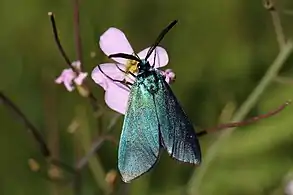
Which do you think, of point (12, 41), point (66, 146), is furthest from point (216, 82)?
point (12, 41)

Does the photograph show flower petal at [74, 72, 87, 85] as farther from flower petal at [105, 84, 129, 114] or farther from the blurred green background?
the blurred green background

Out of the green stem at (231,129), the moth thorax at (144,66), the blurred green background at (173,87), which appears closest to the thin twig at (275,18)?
the green stem at (231,129)

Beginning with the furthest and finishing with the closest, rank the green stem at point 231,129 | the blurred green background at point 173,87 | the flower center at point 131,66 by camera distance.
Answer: the blurred green background at point 173,87, the green stem at point 231,129, the flower center at point 131,66

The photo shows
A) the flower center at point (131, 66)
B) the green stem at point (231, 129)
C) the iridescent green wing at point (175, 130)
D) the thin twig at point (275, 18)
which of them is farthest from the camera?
the green stem at point (231, 129)

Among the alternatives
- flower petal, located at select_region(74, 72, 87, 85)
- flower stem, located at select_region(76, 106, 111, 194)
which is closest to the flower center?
flower petal, located at select_region(74, 72, 87, 85)

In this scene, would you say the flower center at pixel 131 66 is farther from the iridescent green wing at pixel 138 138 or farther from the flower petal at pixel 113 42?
the iridescent green wing at pixel 138 138

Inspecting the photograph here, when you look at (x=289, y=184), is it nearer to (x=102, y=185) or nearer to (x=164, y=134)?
(x=102, y=185)

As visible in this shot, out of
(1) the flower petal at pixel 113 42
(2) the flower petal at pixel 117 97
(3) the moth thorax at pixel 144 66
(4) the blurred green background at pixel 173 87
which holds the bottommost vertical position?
(4) the blurred green background at pixel 173 87

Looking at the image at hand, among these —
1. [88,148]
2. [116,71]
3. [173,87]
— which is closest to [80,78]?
[116,71]

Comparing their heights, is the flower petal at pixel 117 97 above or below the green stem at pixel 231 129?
above
